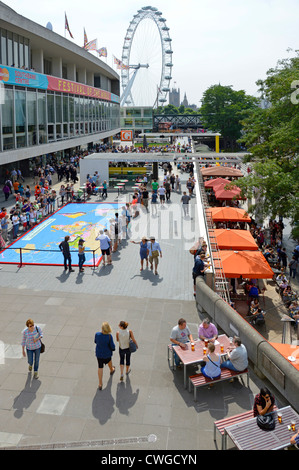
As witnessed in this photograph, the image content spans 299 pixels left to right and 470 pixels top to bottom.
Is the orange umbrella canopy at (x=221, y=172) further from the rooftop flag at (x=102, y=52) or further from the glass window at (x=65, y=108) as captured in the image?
the rooftop flag at (x=102, y=52)

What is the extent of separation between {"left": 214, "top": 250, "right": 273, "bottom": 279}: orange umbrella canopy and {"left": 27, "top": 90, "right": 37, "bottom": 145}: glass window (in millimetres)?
25050

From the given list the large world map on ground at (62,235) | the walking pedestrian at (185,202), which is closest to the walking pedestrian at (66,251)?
the large world map on ground at (62,235)

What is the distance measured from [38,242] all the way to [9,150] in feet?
45.1

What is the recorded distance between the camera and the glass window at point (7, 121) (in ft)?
94.9

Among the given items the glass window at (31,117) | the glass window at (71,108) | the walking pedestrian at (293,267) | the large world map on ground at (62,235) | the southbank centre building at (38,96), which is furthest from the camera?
the glass window at (71,108)

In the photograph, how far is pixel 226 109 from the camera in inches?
3268

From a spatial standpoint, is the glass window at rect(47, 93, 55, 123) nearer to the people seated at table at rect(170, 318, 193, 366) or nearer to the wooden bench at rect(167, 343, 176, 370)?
the wooden bench at rect(167, 343, 176, 370)

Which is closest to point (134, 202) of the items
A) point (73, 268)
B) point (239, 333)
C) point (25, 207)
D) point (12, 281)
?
point (25, 207)

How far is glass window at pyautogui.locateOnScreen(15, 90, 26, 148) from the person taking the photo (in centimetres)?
3112

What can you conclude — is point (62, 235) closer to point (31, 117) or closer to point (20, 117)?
point (20, 117)

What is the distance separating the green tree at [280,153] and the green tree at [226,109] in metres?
62.9

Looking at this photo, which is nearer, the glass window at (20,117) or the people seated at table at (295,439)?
the people seated at table at (295,439)

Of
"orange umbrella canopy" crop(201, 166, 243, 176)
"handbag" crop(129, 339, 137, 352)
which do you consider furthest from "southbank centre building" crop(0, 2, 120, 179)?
"handbag" crop(129, 339, 137, 352)

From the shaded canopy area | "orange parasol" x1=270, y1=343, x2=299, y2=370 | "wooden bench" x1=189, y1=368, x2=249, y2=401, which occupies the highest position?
the shaded canopy area
